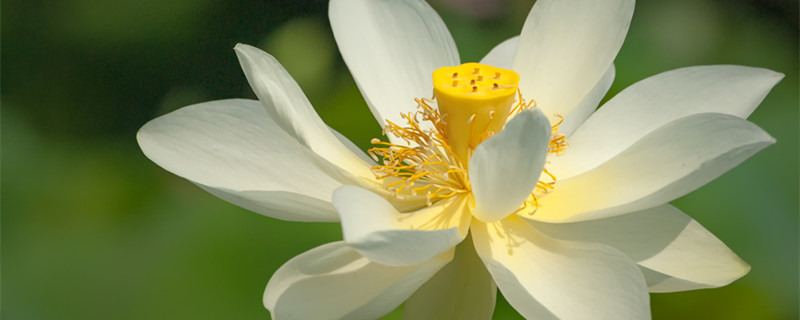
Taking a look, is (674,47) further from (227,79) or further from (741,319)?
(227,79)

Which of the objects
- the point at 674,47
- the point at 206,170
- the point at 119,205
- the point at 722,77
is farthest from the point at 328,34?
the point at 722,77

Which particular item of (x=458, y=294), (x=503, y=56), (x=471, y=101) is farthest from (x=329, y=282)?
(x=503, y=56)

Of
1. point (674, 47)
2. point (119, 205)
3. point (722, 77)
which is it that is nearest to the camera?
point (722, 77)

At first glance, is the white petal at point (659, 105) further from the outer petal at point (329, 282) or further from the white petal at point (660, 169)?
the outer petal at point (329, 282)

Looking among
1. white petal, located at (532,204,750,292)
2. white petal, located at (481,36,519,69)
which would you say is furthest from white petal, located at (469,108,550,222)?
white petal, located at (481,36,519,69)

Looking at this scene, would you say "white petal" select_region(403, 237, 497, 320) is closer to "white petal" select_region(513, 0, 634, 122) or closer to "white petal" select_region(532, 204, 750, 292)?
"white petal" select_region(532, 204, 750, 292)

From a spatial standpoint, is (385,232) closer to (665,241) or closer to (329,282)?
(329,282)
